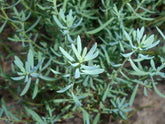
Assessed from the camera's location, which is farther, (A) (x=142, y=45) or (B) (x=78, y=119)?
(B) (x=78, y=119)

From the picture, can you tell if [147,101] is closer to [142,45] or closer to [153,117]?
[153,117]

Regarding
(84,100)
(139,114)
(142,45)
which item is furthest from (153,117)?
(142,45)

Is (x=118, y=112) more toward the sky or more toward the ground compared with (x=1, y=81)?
more toward the ground

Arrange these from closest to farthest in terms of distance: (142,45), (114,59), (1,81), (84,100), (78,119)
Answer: (142,45)
(114,59)
(84,100)
(78,119)
(1,81)

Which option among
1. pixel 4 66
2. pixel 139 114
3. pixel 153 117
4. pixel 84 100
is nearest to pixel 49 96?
pixel 84 100

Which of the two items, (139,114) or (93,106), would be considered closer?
(93,106)

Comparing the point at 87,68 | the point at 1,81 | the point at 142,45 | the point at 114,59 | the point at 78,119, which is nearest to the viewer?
the point at 87,68

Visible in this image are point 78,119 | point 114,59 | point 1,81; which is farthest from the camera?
point 1,81

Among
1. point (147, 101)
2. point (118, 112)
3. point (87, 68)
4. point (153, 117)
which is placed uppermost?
point (87, 68)

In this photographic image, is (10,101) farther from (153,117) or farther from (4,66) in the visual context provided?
(153,117)
